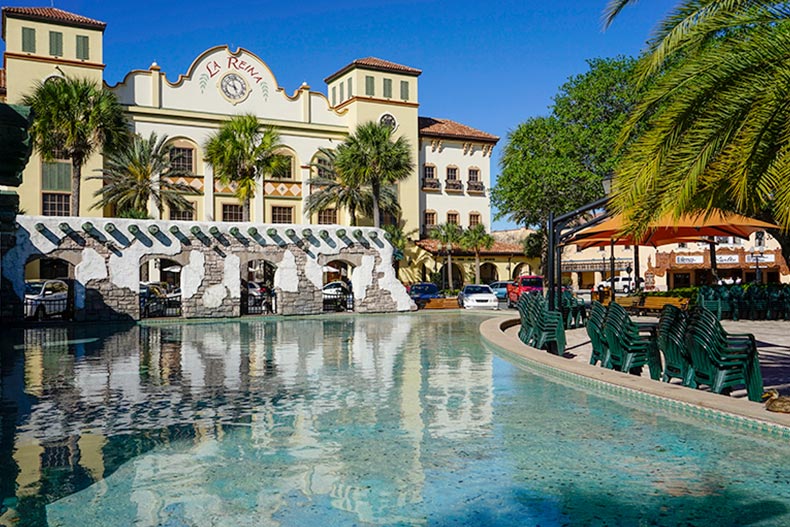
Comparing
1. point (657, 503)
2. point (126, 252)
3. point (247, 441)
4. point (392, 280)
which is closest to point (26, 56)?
point (126, 252)

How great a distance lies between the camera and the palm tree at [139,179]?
3906 cm

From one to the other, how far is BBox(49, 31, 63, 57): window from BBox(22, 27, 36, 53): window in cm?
83

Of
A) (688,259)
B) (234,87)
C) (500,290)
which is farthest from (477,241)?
(234,87)

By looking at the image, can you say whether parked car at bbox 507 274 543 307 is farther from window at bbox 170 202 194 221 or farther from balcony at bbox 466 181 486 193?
window at bbox 170 202 194 221

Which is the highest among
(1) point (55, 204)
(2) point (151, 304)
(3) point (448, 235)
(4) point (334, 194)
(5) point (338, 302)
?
(4) point (334, 194)

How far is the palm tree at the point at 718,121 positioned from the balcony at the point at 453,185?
1806 inches

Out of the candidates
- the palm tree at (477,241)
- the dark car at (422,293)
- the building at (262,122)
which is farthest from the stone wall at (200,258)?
the palm tree at (477,241)

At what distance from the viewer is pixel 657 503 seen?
496cm

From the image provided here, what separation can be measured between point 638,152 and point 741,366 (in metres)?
2.50

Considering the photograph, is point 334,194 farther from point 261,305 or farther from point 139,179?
point 261,305

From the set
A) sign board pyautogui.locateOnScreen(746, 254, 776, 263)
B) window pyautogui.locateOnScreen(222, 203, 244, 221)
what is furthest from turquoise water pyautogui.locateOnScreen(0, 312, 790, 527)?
sign board pyautogui.locateOnScreen(746, 254, 776, 263)

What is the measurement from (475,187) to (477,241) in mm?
Result: 5574

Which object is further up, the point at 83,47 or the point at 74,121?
the point at 83,47

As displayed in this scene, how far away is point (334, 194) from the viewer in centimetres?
4500
